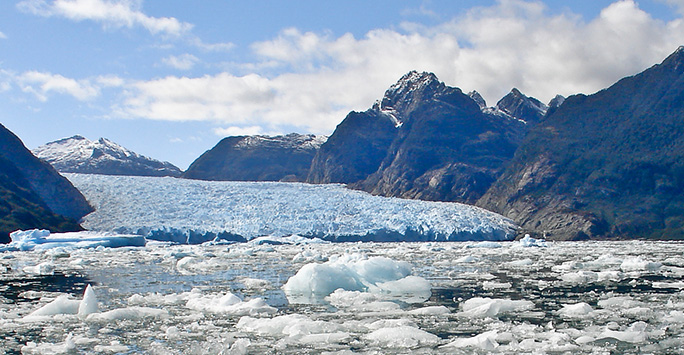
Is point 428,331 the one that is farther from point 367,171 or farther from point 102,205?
point 367,171

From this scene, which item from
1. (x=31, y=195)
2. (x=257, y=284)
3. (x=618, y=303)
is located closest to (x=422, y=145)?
(x=31, y=195)

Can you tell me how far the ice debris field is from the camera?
10352 mm

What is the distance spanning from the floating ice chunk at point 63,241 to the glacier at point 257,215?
769 cm

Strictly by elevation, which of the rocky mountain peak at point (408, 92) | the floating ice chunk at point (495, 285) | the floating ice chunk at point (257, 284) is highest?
the rocky mountain peak at point (408, 92)

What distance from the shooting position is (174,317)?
44.4 feet

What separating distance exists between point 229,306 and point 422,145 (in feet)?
374

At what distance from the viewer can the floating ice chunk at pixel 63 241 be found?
4353cm

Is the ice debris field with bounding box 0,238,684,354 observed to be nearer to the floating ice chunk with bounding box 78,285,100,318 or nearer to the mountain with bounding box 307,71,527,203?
the floating ice chunk with bounding box 78,285,100,318

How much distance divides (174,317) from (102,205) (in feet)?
188

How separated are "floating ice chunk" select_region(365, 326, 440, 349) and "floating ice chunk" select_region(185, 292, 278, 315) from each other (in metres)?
4.05

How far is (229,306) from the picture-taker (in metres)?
14.7

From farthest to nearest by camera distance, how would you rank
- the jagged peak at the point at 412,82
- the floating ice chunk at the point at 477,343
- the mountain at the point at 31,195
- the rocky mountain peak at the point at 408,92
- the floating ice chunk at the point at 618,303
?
the jagged peak at the point at 412,82 → the rocky mountain peak at the point at 408,92 → the mountain at the point at 31,195 → the floating ice chunk at the point at 618,303 → the floating ice chunk at the point at 477,343

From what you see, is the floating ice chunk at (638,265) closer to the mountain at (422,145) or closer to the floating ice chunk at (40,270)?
the floating ice chunk at (40,270)

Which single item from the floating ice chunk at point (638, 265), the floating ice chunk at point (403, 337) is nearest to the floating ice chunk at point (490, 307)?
the floating ice chunk at point (403, 337)
